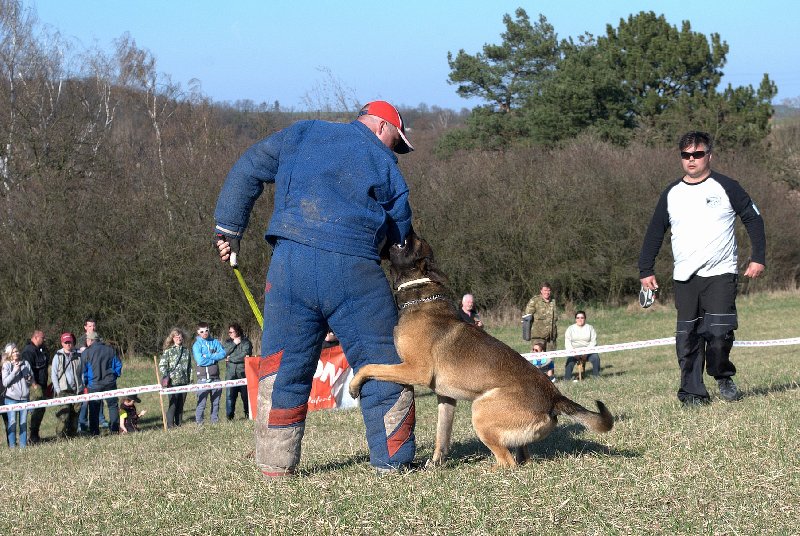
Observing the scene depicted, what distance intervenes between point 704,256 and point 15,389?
10.4 metres

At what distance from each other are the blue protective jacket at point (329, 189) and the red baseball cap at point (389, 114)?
0.13 meters

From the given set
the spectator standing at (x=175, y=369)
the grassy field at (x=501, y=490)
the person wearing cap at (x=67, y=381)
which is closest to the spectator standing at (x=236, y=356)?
the spectator standing at (x=175, y=369)

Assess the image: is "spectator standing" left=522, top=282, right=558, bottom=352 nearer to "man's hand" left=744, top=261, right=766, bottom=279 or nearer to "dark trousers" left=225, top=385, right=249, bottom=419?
"dark trousers" left=225, top=385, right=249, bottom=419

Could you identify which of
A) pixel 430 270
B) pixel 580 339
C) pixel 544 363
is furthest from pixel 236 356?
pixel 430 270

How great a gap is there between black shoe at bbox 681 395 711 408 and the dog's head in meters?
2.84

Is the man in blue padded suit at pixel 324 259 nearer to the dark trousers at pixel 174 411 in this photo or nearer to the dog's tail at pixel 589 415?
the dog's tail at pixel 589 415

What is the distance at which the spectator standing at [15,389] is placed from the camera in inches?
527

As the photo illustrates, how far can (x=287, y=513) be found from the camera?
14.1 feet

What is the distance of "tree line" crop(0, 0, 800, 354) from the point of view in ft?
79.3

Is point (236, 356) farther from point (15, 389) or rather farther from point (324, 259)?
point (324, 259)

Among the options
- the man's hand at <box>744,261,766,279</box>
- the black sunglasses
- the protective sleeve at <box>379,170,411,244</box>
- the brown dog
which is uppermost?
the black sunglasses

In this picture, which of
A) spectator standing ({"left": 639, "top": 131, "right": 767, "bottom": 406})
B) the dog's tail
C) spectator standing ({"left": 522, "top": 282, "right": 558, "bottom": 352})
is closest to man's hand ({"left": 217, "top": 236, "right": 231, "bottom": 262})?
the dog's tail

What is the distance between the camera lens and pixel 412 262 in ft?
17.7

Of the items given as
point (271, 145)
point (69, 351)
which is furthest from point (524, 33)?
point (271, 145)
